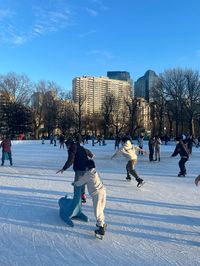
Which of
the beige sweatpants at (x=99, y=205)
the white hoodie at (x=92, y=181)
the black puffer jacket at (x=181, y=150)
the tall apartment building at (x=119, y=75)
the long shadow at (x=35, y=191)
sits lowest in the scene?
the long shadow at (x=35, y=191)

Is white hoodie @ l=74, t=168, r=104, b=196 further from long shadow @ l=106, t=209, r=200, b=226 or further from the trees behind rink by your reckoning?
the trees behind rink

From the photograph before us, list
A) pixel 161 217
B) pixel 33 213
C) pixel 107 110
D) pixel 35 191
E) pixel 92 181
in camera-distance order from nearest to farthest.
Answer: pixel 92 181, pixel 161 217, pixel 33 213, pixel 35 191, pixel 107 110

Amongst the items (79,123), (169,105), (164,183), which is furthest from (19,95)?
(164,183)

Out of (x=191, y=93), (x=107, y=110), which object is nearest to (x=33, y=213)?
(x=191, y=93)

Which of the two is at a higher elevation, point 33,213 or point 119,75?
point 119,75

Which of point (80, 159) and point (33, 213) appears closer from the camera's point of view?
point (80, 159)

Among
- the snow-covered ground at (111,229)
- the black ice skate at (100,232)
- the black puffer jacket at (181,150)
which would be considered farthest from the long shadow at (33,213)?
the black puffer jacket at (181,150)

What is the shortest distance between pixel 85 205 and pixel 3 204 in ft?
5.77

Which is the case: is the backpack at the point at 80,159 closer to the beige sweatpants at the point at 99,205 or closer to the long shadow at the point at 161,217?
the beige sweatpants at the point at 99,205

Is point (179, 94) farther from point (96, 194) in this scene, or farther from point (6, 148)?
point (96, 194)

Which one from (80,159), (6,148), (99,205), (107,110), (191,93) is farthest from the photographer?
(107,110)

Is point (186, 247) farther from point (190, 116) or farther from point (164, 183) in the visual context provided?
point (190, 116)

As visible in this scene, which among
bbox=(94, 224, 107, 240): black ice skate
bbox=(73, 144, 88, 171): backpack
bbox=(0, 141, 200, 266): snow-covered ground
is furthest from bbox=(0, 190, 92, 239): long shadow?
bbox=(73, 144, 88, 171): backpack

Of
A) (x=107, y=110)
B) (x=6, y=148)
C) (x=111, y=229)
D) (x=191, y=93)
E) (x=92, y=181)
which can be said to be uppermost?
(x=191, y=93)
